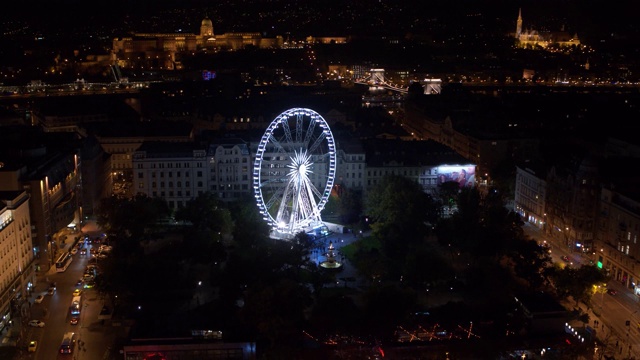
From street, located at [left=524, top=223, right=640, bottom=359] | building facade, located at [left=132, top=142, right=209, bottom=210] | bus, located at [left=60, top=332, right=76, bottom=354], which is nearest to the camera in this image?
bus, located at [left=60, top=332, right=76, bottom=354]

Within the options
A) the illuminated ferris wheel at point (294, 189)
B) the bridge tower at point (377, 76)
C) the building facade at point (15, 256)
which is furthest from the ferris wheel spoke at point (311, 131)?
the bridge tower at point (377, 76)

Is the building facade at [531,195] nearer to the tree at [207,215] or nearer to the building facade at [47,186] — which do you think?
the tree at [207,215]

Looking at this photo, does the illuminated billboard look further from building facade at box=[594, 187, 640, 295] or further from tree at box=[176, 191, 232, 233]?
tree at box=[176, 191, 232, 233]

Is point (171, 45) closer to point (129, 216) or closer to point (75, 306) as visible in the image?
point (129, 216)

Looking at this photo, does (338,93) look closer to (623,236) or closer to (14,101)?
(14,101)

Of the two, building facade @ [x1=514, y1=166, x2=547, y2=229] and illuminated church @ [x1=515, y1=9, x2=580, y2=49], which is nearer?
building facade @ [x1=514, y1=166, x2=547, y2=229]

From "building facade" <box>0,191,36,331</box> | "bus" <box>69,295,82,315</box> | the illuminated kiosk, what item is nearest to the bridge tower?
the illuminated kiosk

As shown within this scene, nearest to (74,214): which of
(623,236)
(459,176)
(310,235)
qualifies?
(310,235)
